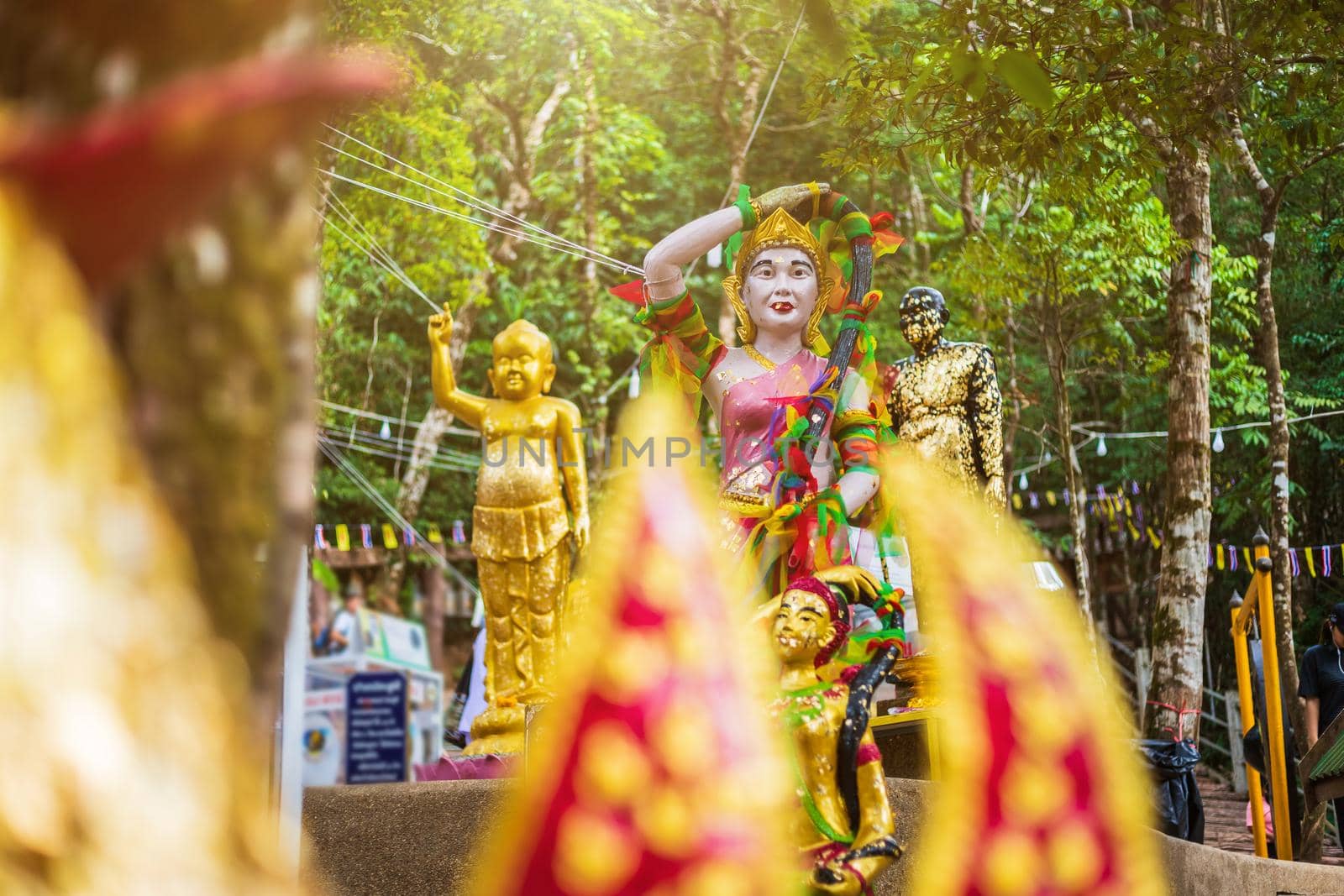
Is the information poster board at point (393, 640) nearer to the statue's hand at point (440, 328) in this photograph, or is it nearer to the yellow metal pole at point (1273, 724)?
the statue's hand at point (440, 328)

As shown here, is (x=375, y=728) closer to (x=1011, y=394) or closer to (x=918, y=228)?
(x=1011, y=394)

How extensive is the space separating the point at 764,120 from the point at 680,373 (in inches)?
547

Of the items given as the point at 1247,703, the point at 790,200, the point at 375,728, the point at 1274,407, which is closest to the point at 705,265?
the point at 375,728

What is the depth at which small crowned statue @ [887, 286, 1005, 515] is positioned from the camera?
5848 millimetres

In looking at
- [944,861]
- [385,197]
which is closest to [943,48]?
[944,861]

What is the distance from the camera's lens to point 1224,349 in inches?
573

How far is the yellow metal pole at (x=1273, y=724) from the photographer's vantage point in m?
4.36

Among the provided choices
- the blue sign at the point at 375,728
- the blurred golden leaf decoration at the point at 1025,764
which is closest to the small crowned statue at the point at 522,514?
the blurred golden leaf decoration at the point at 1025,764

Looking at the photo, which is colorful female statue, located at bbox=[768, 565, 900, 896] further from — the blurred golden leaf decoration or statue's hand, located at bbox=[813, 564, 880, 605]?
the blurred golden leaf decoration

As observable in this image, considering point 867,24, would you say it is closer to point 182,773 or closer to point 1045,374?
point 1045,374

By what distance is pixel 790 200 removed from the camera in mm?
4547

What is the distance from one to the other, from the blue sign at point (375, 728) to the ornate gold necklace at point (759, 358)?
9.45 m

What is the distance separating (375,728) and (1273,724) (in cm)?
993

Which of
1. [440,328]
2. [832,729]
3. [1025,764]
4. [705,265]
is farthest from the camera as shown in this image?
[705,265]
